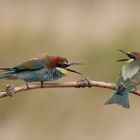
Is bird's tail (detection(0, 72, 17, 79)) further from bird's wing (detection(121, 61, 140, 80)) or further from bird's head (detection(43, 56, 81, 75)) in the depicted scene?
bird's wing (detection(121, 61, 140, 80))

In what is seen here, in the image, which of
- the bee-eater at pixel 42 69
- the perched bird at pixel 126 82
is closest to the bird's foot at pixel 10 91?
the bee-eater at pixel 42 69

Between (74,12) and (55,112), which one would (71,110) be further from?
(74,12)

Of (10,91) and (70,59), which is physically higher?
(10,91)

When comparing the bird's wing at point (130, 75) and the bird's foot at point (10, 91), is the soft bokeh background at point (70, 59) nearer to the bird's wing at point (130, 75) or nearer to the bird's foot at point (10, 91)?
the bird's wing at point (130, 75)

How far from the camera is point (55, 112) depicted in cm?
671

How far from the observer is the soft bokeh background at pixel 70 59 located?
21.7ft

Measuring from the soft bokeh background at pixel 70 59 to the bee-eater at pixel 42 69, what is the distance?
3.24 meters

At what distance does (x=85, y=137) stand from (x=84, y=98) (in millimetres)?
521

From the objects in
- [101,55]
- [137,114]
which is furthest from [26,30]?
[137,114]

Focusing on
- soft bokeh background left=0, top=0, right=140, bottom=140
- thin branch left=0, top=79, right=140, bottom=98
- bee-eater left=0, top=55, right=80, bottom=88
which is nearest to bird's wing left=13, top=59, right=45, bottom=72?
bee-eater left=0, top=55, right=80, bottom=88

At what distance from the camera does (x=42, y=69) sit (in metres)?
3.26

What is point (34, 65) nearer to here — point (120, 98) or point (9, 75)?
point (9, 75)

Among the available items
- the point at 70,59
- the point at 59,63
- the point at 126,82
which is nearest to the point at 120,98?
the point at 126,82

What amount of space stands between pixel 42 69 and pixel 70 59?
390cm
